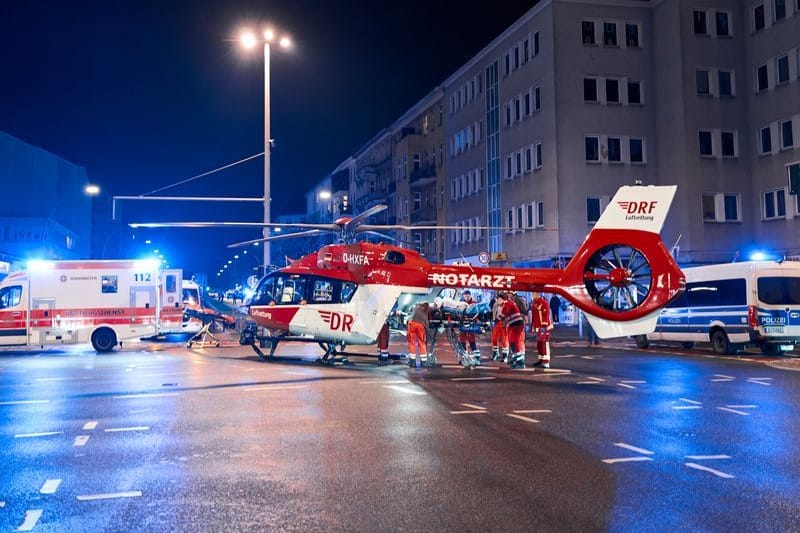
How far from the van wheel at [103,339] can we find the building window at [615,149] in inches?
1099

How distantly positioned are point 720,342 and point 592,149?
19.9m

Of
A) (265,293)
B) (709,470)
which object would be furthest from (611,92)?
(709,470)

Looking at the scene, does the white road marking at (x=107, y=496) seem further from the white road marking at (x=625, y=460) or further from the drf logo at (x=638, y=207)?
the drf logo at (x=638, y=207)

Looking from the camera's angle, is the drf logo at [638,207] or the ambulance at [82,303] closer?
the drf logo at [638,207]

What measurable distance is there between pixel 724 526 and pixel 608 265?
927cm

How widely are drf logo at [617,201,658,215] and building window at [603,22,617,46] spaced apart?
29605 mm

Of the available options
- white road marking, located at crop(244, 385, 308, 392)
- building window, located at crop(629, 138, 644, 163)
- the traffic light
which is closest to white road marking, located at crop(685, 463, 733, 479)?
white road marking, located at crop(244, 385, 308, 392)

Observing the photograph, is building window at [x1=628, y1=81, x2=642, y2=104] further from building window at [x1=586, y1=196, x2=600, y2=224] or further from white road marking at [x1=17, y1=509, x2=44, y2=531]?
white road marking at [x1=17, y1=509, x2=44, y2=531]

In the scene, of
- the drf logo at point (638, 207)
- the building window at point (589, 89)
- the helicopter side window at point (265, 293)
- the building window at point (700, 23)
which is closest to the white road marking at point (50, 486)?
the drf logo at point (638, 207)

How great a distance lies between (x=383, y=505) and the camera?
6.35 m

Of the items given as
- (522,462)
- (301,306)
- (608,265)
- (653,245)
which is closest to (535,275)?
(608,265)

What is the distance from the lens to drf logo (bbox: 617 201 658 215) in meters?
14.1

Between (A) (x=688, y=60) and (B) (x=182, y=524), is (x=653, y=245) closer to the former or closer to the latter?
(B) (x=182, y=524)

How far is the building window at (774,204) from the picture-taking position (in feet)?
126
